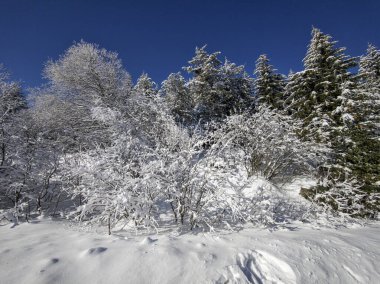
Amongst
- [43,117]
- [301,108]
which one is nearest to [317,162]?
[301,108]

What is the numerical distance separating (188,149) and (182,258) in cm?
295

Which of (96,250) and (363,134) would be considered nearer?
(96,250)

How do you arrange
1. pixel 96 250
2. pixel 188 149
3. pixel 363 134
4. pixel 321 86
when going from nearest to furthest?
pixel 96 250 → pixel 188 149 → pixel 363 134 → pixel 321 86

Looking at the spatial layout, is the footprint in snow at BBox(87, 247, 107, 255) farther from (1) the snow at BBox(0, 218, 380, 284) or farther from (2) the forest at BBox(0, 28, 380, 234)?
(2) the forest at BBox(0, 28, 380, 234)

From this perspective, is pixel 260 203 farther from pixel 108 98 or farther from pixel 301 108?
pixel 108 98

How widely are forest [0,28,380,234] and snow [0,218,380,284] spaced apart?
0.60m

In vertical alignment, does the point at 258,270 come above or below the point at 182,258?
below

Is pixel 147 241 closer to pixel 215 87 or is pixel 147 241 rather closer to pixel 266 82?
pixel 215 87

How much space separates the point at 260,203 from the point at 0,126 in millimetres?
8669

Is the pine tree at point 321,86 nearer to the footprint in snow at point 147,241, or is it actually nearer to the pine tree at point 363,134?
the pine tree at point 363,134

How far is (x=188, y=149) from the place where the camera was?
5.98m

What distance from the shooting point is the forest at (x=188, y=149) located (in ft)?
17.3

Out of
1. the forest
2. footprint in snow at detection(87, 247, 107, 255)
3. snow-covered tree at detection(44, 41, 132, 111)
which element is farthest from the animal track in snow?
snow-covered tree at detection(44, 41, 132, 111)

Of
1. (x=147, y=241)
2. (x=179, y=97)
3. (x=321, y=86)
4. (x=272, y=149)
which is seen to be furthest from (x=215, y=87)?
(x=147, y=241)
